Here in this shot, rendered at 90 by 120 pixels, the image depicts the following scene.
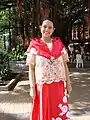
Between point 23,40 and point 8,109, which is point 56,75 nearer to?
point 8,109

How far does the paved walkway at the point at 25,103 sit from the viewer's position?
23.4ft

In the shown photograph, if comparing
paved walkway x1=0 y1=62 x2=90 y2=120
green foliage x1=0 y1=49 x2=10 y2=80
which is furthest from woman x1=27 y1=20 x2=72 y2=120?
green foliage x1=0 y1=49 x2=10 y2=80

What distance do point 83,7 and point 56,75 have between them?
1911cm

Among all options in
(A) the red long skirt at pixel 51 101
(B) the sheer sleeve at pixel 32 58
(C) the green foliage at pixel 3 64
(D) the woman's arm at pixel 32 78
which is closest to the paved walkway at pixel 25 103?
(C) the green foliage at pixel 3 64

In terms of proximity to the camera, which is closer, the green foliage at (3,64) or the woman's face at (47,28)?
the woman's face at (47,28)

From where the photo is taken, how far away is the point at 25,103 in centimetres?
873

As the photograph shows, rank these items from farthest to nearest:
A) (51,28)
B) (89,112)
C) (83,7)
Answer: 1. (83,7)
2. (89,112)
3. (51,28)

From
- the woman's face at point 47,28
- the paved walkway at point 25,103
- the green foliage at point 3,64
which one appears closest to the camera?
the woman's face at point 47,28

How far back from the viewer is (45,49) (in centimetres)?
475

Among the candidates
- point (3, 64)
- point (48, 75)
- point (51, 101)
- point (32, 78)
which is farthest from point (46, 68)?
point (3, 64)

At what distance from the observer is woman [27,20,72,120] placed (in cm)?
473

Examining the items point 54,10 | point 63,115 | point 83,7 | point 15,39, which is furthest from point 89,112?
point 15,39

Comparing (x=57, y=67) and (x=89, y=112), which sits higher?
(x=57, y=67)

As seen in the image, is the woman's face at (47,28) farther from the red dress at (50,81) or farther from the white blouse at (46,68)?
the white blouse at (46,68)
